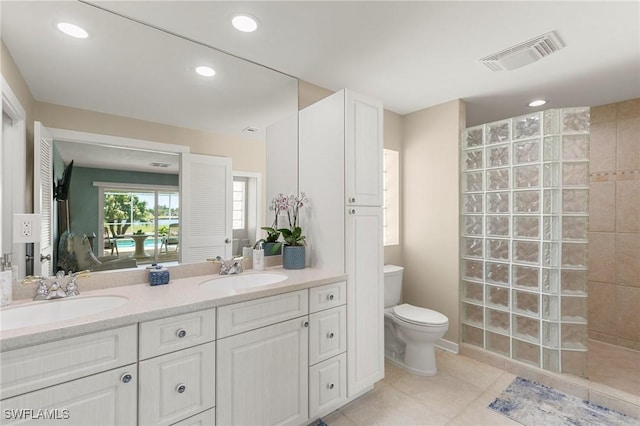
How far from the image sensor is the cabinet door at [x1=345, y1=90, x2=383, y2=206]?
6.30ft

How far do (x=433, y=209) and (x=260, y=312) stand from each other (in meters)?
2.05

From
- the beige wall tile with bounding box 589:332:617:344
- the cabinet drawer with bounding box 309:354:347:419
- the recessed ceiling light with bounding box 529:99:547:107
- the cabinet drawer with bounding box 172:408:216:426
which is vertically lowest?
the beige wall tile with bounding box 589:332:617:344

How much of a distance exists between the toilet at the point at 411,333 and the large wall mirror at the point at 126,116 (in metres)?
1.38

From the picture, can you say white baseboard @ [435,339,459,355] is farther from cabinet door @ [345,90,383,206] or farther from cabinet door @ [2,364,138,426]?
cabinet door @ [2,364,138,426]

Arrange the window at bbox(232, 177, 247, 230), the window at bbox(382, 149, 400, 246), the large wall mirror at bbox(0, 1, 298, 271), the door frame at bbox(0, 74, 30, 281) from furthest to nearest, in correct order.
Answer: the window at bbox(382, 149, 400, 246) → the window at bbox(232, 177, 247, 230) → the large wall mirror at bbox(0, 1, 298, 271) → the door frame at bbox(0, 74, 30, 281)

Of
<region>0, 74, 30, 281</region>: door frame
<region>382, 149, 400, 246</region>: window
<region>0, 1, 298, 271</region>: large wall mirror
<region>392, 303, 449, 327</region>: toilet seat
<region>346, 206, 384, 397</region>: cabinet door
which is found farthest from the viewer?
<region>382, 149, 400, 246</region>: window

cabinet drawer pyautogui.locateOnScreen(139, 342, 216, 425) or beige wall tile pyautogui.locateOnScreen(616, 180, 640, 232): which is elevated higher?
beige wall tile pyautogui.locateOnScreen(616, 180, 640, 232)

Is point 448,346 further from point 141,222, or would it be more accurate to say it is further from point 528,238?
point 141,222

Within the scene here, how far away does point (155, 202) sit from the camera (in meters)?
1.76

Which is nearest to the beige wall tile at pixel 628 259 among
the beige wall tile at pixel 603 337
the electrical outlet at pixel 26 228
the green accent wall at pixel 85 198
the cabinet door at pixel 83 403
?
the beige wall tile at pixel 603 337

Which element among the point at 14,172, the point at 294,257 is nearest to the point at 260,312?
the point at 294,257

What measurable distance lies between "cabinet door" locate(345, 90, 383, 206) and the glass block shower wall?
1.11m

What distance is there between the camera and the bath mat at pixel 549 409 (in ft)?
6.05

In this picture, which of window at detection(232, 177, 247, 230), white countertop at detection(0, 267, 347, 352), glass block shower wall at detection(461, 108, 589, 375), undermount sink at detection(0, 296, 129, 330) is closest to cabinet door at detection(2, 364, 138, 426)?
white countertop at detection(0, 267, 347, 352)
